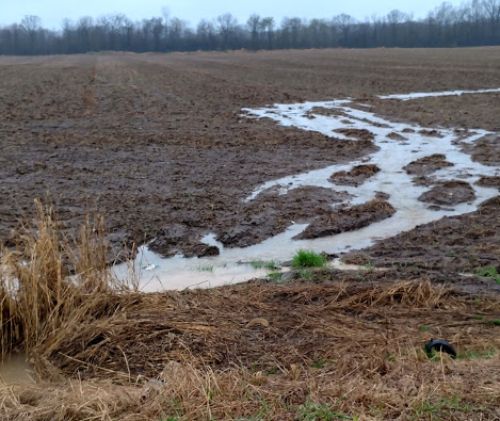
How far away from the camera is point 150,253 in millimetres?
8031

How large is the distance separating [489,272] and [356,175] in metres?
5.03

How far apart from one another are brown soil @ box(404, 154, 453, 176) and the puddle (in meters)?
8.55

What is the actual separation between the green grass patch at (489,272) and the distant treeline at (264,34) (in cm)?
11256

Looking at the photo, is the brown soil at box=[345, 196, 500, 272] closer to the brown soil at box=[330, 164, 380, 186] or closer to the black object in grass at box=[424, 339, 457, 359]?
the black object in grass at box=[424, 339, 457, 359]

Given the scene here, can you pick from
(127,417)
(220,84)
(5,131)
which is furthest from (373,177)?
(220,84)

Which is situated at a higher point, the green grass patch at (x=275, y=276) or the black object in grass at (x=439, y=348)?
the black object in grass at (x=439, y=348)

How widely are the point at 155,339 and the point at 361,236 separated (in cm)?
409

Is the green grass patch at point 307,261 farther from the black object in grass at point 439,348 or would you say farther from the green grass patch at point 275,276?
the black object in grass at point 439,348

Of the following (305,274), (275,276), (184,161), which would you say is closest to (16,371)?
(275,276)

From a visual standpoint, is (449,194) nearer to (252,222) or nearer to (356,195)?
(356,195)

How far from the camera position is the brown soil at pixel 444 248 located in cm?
716

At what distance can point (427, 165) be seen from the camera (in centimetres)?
1229

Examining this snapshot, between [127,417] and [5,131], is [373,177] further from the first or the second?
[5,131]

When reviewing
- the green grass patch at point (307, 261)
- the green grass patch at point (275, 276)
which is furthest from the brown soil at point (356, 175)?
the green grass patch at point (275, 276)
